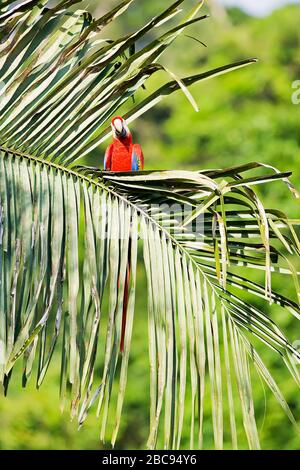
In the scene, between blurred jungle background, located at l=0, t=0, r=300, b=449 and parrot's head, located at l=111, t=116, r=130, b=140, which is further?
blurred jungle background, located at l=0, t=0, r=300, b=449

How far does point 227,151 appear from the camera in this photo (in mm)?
15531

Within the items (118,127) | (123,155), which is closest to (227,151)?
(123,155)

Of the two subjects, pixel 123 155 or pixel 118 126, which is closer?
pixel 118 126

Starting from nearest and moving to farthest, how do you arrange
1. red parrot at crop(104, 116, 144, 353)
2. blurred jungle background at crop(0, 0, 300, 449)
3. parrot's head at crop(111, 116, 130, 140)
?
parrot's head at crop(111, 116, 130, 140), red parrot at crop(104, 116, 144, 353), blurred jungle background at crop(0, 0, 300, 449)

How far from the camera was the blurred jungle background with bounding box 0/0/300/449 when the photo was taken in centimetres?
1189

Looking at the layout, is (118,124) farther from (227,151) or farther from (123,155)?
(227,151)

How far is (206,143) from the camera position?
17000 mm

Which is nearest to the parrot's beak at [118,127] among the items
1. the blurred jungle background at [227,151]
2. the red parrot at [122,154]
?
the red parrot at [122,154]

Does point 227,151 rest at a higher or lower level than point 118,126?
higher

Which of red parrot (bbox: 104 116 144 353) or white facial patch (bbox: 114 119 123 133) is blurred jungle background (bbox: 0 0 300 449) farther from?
white facial patch (bbox: 114 119 123 133)

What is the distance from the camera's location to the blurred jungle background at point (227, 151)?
39.0 feet

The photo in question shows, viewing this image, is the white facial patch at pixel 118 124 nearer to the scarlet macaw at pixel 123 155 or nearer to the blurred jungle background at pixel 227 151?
the scarlet macaw at pixel 123 155

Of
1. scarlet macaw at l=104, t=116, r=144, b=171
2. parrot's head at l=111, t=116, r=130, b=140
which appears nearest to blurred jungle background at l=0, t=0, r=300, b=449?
scarlet macaw at l=104, t=116, r=144, b=171

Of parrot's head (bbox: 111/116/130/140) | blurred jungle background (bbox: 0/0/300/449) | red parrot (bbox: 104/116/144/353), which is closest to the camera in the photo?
parrot's head (bbox: 111/116/130/140)
